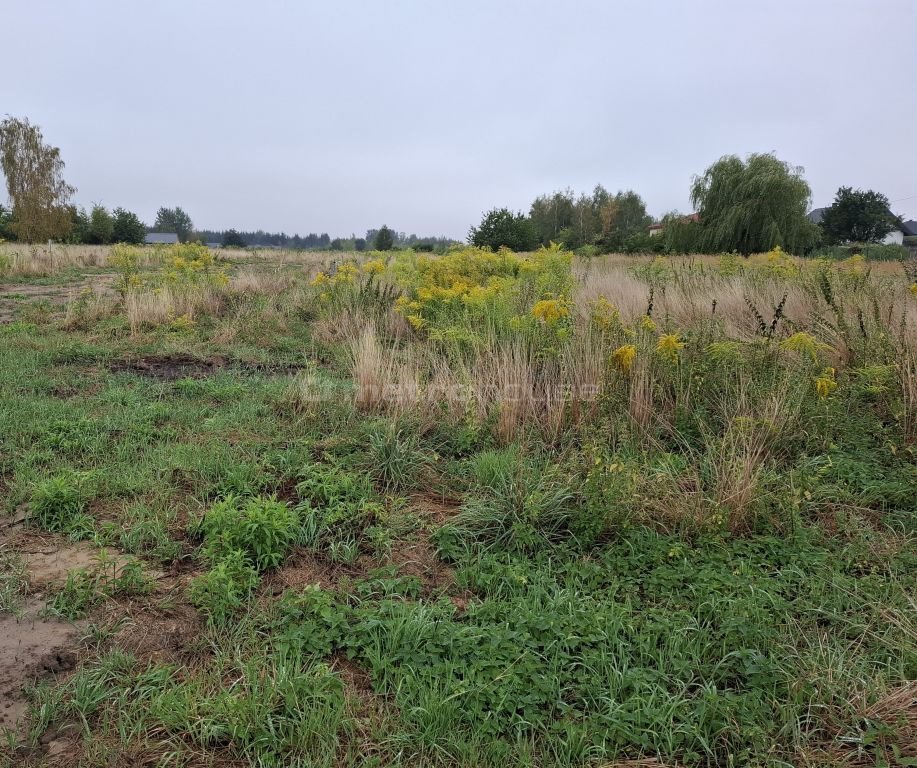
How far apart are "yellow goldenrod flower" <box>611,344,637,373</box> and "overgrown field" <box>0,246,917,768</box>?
0.07 ft

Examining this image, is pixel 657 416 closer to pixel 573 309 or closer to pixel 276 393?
pixel 573 309

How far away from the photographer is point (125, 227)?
136ft

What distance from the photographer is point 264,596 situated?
2154 mm

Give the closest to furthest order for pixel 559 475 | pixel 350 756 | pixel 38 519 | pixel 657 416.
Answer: pixel 350 756, pixel 38 519, pixel 559 475, pixel 657 416

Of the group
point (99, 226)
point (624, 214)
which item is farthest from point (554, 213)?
point (99, 226)

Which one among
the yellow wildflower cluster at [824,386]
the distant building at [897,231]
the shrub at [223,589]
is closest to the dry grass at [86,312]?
the shrub at [223,589]

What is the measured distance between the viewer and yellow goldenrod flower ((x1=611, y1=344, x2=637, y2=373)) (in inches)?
138

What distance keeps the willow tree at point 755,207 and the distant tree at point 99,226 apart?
38662 millimetres

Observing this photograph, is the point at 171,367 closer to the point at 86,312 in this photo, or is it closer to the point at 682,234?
the point at 86,312

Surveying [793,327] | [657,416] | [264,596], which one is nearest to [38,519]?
[264,596]

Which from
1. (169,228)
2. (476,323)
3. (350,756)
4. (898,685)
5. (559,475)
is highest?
(169,228)

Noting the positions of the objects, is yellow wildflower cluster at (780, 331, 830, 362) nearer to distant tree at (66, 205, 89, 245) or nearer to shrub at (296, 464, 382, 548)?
shrub at (296, 464, 382, 548)

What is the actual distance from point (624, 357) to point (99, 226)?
150 ft

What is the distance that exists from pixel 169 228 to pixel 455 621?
92.1m
